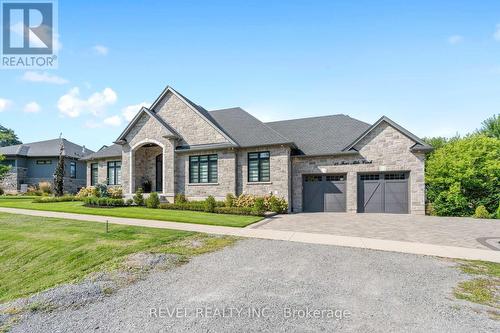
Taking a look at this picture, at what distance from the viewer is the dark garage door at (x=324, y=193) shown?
2056 cm

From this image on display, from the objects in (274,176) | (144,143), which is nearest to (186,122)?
(144,143)

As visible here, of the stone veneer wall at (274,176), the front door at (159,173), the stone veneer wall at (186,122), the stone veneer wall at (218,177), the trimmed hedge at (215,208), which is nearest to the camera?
the trimmed hedge at (215,208)

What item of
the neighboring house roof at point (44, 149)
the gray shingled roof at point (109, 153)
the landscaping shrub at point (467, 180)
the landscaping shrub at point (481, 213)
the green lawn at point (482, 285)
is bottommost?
the landscaping shrub at point (481, 213)

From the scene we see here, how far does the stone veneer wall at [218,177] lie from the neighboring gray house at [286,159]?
8 cm

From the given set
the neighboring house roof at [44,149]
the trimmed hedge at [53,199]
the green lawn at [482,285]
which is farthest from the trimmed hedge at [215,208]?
the neighboring house roof at [44,149]

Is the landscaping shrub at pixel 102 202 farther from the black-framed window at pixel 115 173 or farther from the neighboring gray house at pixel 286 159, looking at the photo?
the black-framed window at pixel 115 173

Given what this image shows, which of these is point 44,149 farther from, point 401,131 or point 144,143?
point 401,131

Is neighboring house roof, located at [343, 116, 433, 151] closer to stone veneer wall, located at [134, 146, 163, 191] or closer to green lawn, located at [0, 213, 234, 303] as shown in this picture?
green lawn, located at [0, 213, 234, 303]

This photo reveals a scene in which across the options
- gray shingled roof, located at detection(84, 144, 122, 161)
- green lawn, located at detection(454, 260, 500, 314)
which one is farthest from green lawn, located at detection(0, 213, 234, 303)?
gray shingled roof, located at detection(84, 144, 122, 161)

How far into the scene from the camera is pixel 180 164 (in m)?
22.7

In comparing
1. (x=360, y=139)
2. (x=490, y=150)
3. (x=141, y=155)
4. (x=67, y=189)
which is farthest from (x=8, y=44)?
(x=490, y=150)

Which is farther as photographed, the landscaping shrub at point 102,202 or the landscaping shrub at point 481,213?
the landscaping shrub at point 102,202

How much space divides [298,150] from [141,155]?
14.4m

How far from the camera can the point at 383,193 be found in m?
19.8
